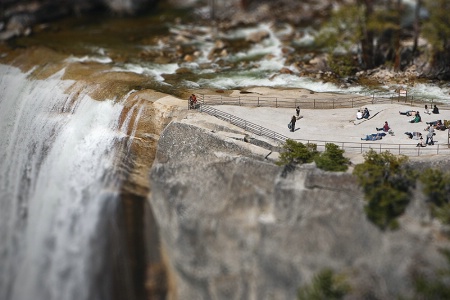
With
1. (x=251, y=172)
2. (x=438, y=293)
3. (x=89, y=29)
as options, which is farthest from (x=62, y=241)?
(x=89, y=29)

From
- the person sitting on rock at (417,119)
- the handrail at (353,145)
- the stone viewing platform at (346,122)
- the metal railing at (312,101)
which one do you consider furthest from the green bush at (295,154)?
the person sitting on rock at (417,119)

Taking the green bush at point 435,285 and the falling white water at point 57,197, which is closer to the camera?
the green bush at point 435,285

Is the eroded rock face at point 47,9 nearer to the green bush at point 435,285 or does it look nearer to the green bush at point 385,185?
the green bush at point 385,185

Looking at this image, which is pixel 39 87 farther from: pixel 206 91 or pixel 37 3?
pixel 37 3

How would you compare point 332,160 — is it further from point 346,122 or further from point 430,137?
point 430,137

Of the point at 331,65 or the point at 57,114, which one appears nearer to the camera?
the point at 57,114

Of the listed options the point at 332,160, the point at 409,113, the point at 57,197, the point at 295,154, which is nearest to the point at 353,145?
the point at 332,160
